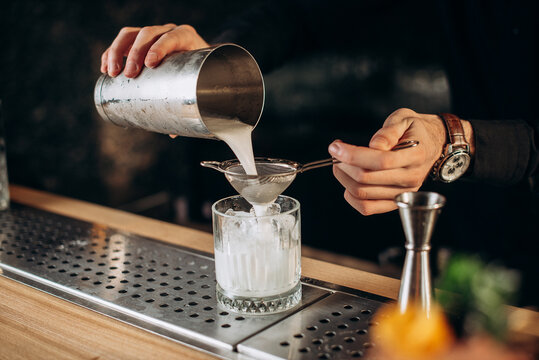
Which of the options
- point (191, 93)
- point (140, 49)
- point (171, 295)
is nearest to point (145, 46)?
point (140, 49)

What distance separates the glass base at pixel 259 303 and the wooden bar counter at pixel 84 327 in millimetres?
165

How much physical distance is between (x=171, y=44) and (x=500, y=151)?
969mm

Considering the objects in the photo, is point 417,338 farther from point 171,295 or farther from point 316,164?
point 171,295

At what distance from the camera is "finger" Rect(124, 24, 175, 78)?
1371 mm

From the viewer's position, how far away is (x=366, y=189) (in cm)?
126

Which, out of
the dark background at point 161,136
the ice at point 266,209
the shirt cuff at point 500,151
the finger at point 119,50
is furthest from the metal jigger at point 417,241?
the dark background at point 161,136

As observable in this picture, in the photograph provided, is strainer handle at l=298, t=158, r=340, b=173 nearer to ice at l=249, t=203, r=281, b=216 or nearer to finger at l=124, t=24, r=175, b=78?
ice at l=249, t=203, r=281, b=216

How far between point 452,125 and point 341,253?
2.03 meters

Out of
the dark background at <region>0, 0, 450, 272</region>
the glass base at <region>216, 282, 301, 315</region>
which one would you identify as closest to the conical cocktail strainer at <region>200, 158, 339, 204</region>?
the glass base at <region>216, 282, 301, 315</region>

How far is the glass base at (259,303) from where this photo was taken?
1175mm

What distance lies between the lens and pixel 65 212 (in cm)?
204

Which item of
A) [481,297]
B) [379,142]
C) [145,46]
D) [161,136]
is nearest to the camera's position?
[481,297]

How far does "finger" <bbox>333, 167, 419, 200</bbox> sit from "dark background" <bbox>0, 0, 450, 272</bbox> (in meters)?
1.67

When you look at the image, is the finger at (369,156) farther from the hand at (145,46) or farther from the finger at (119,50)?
the finger at (119,50)
